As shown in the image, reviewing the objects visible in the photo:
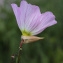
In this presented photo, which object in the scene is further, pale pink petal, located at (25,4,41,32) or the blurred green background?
the blurred green background

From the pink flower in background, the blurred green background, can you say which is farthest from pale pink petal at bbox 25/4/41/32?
the blurred green background

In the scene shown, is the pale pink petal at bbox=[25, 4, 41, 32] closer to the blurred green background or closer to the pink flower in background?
the pink flower in background

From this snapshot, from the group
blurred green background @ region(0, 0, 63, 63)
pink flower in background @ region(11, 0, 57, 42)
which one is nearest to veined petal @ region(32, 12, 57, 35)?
pink flower in background @ region(11, 0, 57, 42)

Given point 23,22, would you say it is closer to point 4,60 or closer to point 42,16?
point 42,16

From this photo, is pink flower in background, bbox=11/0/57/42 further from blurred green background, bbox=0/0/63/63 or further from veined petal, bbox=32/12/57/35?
blurred green background, bbox=0/0/63/63

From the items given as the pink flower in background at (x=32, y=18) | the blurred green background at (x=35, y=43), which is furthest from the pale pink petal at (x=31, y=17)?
the blurred green background at (x=35, y=43)

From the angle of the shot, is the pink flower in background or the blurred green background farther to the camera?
the blurred green background
